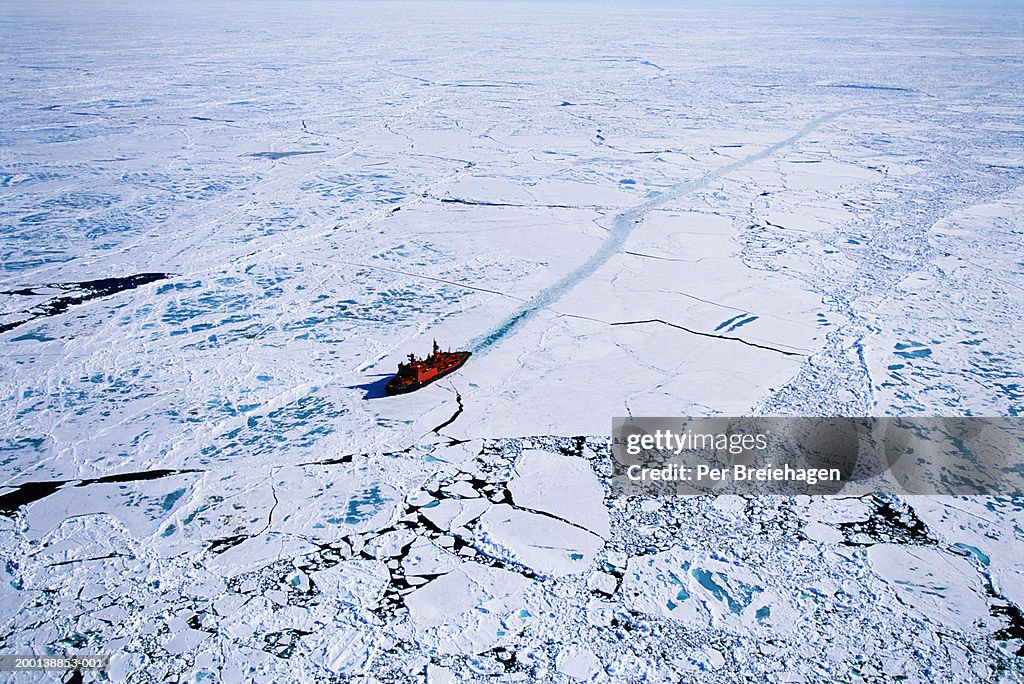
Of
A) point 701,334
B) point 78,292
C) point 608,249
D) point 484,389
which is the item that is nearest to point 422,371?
point 484,389

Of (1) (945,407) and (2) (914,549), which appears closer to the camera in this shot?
(2) (914,549)

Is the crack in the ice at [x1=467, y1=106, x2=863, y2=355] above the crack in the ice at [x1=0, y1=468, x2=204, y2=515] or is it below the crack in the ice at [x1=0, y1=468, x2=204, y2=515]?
below

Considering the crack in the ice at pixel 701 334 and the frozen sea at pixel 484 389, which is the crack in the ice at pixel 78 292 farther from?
the crack in the ice at pixel 701 334

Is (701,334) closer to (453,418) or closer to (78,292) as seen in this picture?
(453,418)

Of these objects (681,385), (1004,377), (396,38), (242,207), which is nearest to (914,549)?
(681,385)

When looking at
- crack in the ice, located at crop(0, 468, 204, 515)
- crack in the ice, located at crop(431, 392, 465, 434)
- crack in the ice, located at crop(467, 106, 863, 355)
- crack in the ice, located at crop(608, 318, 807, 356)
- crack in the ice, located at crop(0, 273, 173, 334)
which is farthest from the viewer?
crack in the ice, located at crop(0, 273, 173, 334)

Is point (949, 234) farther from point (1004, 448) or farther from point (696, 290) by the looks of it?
point (1004, 448)
